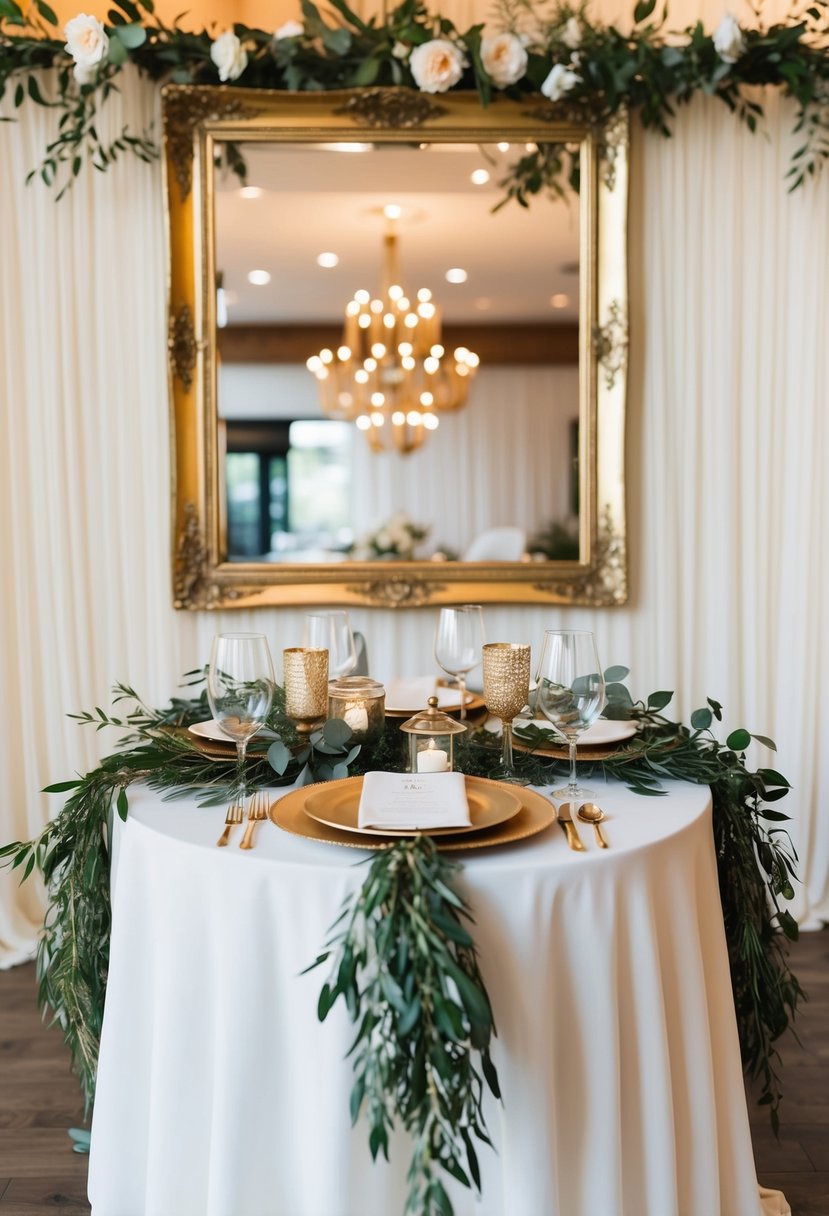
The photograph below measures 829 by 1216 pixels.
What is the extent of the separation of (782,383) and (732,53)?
0.94m

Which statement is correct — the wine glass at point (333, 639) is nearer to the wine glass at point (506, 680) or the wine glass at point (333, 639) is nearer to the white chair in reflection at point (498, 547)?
the wine glass at point (506, 680)

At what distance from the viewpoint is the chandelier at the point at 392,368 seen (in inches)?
126

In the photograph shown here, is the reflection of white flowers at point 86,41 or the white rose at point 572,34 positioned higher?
A: the white rose at point 572,34

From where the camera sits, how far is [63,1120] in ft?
7.04

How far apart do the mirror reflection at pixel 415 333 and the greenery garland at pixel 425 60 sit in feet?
0.71

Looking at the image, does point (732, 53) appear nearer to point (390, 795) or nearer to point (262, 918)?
point (390, 795)

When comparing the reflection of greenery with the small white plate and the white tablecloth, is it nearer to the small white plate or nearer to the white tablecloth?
the small white plate

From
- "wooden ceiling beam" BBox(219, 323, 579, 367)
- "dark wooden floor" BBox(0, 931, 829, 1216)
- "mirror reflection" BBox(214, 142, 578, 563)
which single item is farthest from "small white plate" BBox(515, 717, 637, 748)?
"wooden ceiling beam" BBox(219, 323, 579, 367)

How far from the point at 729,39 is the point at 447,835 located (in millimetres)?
2435

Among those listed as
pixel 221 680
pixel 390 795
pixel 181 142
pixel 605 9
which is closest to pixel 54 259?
pixel 181 142

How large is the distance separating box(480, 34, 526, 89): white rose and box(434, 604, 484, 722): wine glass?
5.80ft

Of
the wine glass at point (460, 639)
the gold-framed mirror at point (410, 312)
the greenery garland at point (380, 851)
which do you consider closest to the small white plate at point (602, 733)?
the greenery garland at point (380, 851)

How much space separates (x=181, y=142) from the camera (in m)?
2.92

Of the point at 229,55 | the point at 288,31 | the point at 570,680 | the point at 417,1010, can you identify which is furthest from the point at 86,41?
the point at 417,1010
